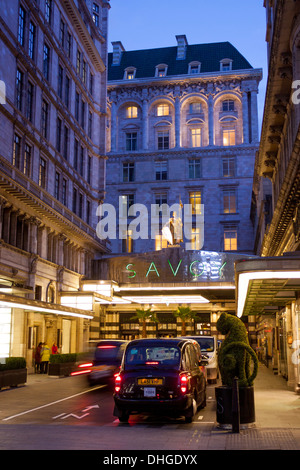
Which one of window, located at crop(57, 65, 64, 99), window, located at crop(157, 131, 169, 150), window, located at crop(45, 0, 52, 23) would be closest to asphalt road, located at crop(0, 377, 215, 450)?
window, located at crop(57, 65, 64, 99)

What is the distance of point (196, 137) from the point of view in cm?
7969

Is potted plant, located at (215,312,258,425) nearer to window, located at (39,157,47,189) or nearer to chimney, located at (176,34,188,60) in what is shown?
window, located at (39,157,47,189)

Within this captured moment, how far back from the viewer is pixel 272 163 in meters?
33.1

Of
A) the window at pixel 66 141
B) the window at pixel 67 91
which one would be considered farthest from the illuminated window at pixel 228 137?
the window at pixel 66 141

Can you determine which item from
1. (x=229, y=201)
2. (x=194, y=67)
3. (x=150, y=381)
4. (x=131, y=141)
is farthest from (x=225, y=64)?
(x=150, y=381)

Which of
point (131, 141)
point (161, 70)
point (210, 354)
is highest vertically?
point (161, 70)

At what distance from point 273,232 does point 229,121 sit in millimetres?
52119

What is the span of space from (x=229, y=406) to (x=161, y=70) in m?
77.1

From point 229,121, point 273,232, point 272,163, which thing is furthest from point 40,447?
point 229,121

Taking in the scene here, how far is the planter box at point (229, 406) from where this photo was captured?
1292cm

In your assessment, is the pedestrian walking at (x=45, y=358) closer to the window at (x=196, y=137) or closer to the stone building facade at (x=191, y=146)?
the stone building facade at (x=191, y=146)

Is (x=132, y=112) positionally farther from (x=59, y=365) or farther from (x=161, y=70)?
(x=59, y=365)

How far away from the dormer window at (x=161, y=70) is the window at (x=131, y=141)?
33.0 ft

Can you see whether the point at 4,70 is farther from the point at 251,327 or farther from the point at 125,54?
the point at 125,54
